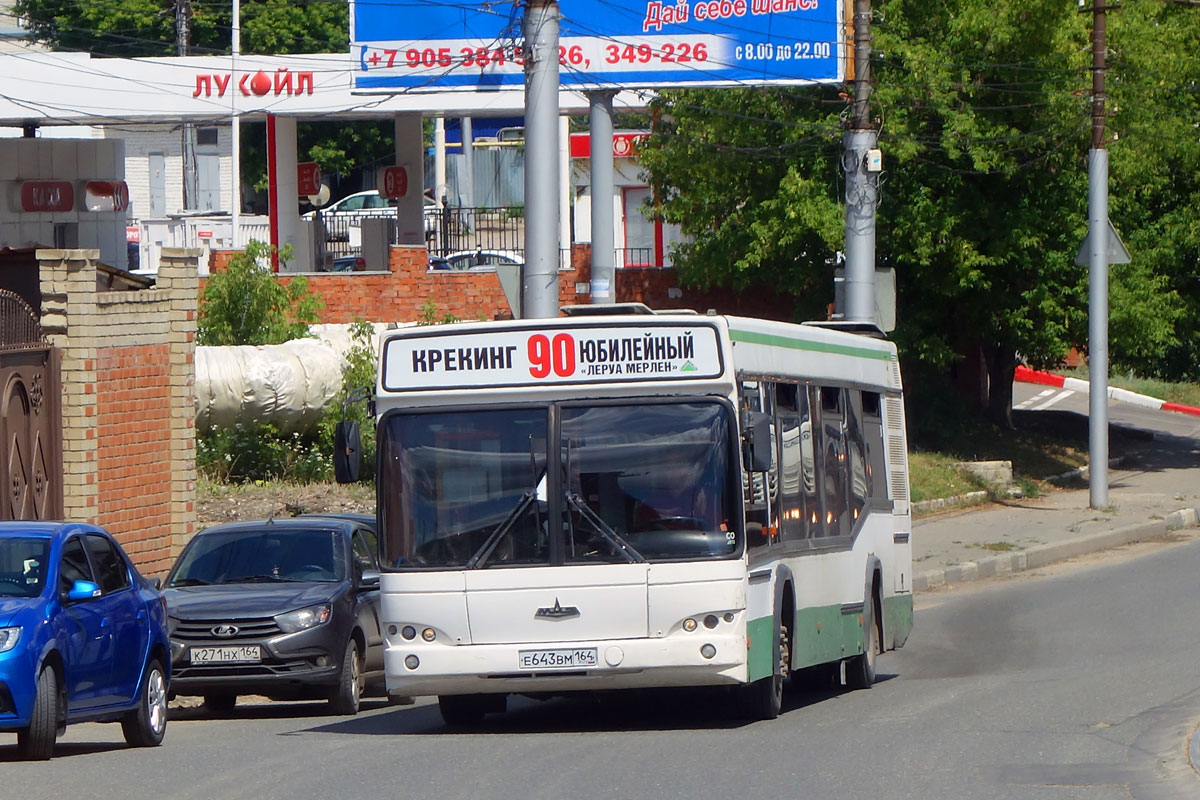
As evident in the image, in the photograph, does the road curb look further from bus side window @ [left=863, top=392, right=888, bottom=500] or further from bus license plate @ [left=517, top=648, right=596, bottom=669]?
bus license plate @ [left=517, top=648, right=596, bottom=669]

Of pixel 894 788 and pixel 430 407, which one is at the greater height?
pixel 430 407

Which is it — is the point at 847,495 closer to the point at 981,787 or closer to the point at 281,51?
the point at 981,787

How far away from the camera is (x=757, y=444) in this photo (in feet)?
35.2

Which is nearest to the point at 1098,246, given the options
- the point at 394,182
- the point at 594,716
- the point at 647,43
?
the point at 647,43

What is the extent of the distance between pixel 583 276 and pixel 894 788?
22.9 metres

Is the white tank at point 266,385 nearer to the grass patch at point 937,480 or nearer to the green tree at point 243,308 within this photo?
the green tree at point 243,308

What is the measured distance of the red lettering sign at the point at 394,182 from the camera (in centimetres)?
3741

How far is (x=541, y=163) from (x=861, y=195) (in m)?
6.69

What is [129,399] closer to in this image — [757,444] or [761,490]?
[761,490]

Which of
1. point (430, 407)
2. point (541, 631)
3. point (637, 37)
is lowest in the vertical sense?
point (541, 631)

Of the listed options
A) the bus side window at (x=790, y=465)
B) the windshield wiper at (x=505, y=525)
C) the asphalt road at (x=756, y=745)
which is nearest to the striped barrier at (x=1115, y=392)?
the asphalt road at (x=756, y=745)

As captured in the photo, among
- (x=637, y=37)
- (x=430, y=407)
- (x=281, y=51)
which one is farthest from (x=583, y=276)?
(x=281, y=51)

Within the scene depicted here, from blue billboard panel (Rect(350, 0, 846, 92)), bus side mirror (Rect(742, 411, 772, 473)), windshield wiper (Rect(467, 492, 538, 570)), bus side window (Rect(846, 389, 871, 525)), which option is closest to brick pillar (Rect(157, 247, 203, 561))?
blue billboard panel (Rect(350, 0, 846, 92))

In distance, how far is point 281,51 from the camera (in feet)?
197
